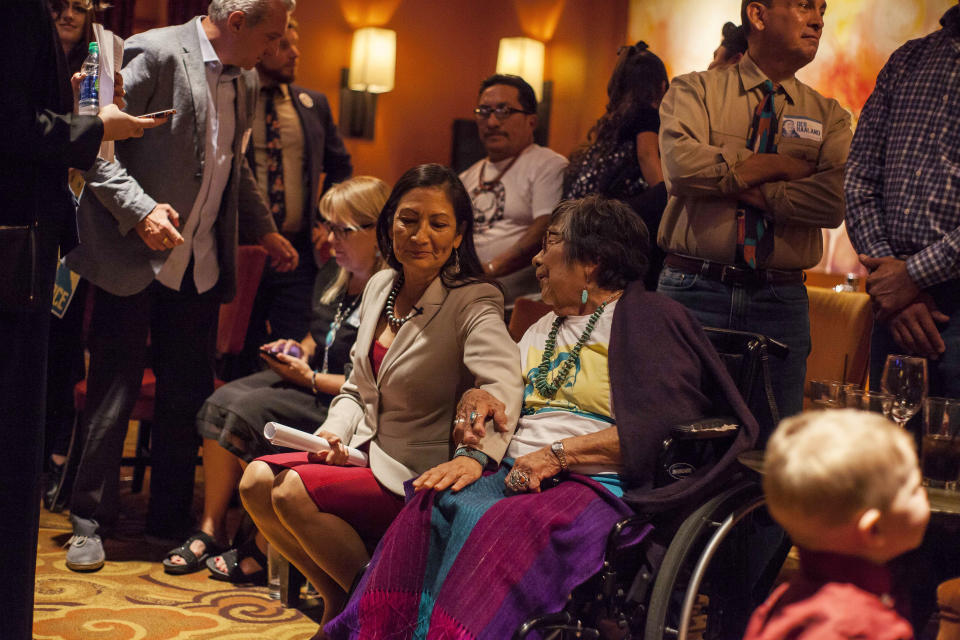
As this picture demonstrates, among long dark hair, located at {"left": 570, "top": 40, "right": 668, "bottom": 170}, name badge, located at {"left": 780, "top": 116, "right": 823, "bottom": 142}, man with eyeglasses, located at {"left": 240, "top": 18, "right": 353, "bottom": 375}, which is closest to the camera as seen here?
name badge, located at {"left": 780, "top": 116, "right": 823, "bottom": 142}

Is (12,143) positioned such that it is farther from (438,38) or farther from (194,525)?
(438,38)

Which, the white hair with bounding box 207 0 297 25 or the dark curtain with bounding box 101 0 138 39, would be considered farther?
→ the dark curtain with bounding box 101 0 138 39

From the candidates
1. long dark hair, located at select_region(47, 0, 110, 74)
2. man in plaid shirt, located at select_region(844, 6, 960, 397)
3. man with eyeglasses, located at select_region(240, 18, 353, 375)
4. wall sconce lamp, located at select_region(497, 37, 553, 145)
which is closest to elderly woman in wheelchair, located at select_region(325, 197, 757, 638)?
man in plaid shirt, located at select_region(844, 6, 960, 397)

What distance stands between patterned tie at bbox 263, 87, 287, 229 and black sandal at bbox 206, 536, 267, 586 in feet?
4.79

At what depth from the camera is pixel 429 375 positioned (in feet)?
7.89

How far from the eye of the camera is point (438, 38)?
6785 millimetres

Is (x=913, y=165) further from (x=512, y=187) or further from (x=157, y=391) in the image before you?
(x=157, y=391)

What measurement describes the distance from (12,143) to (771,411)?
173cm

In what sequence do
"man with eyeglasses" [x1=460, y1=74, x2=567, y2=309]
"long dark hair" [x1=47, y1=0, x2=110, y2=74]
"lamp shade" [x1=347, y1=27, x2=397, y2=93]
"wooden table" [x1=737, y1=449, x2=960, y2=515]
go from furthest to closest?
"lamp shade" [x1=347, y1=27, x2=397, y2=93] → "man with eyeglasses" [x1=460, y1=74, x2=567, y2=309] → "long dark hair" [x1=47, y1=0, x2=110, y2=74] → "wooden table" [x1=737, y1=449, x2=960, y2=515]

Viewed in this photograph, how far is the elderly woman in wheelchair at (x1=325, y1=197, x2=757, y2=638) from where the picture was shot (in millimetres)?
1953

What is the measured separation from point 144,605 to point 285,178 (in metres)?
1.91

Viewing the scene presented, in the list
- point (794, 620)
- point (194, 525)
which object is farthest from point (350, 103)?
point (794, 620)

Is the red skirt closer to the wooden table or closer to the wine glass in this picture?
the wooden table

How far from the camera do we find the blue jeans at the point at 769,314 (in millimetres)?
2545
